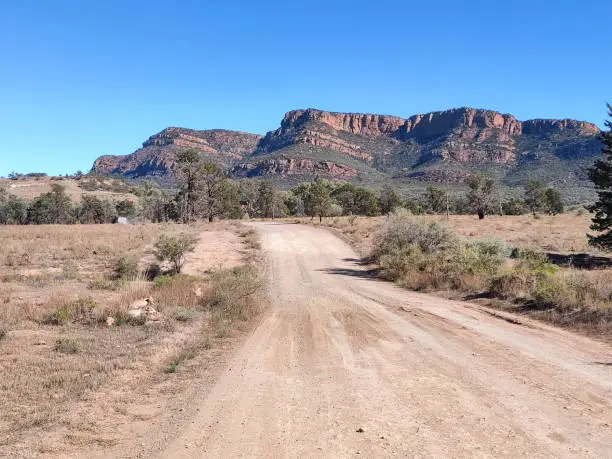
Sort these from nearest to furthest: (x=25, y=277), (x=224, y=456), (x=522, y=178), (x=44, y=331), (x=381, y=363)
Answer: (x=224, y=456) → (x=381, y=363) → (x=44, y=331) → (x=25, y=277) → (x=522, y=178)

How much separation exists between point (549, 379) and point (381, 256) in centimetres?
1420

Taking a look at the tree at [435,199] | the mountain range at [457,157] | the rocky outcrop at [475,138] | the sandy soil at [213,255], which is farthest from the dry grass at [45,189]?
the rocky outcrop at [475,138]

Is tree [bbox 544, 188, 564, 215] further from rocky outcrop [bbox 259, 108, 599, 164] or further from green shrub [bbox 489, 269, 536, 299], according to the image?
green shrub [bbox 489, 269, 536, 299]

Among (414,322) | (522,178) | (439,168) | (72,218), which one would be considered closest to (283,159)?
(439,168)

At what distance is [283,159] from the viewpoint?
16438 centimetres

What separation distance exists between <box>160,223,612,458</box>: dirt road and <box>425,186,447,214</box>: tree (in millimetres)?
70060

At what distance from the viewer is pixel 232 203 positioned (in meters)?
71.2

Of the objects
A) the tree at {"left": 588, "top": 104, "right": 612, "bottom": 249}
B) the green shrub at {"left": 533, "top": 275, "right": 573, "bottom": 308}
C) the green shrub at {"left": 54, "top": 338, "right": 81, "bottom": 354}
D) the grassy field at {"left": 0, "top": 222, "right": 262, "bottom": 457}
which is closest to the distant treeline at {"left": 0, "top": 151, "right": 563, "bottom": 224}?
the tree at {"left": 588, "top": 104, "right": 612, "bottom": 249}

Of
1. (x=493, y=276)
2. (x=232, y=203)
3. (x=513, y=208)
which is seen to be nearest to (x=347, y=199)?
(x=232, y=203)

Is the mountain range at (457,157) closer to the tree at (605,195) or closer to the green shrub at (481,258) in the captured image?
the tree at (605,195)

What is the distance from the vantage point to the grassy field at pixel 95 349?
5.50 m

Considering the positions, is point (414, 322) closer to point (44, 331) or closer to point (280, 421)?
point (280, 421)

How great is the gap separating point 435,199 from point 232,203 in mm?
34621

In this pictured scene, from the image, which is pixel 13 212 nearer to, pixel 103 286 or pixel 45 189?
pixel 45 189
